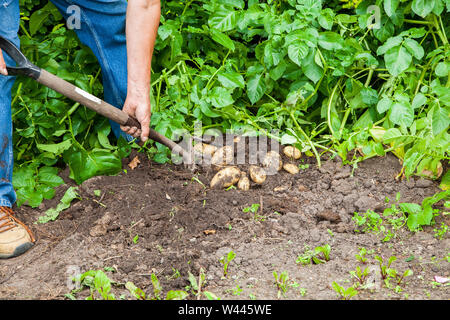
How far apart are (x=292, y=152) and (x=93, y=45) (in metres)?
1.08

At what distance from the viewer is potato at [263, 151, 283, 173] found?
243cm

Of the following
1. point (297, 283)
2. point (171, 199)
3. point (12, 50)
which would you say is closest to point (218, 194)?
point (171, 199)

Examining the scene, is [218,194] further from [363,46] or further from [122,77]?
[363,46]

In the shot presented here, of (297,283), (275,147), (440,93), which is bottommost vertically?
(297,283)

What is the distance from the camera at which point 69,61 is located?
276 cm

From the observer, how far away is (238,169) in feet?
7.85

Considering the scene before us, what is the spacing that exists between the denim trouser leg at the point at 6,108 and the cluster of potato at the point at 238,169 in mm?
845

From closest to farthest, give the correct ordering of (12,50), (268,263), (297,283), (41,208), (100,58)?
1. (297,283)
2. (268,263)
3. (12,50)
4. (41,208)
5. (100,58)

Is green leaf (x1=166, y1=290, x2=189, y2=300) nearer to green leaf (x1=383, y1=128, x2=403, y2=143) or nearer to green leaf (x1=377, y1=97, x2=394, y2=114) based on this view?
green leaf (x1=383, y1=128, x2=403, y2=143)

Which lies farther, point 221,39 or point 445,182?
point 221,39

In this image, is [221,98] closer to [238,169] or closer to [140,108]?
[238,169]

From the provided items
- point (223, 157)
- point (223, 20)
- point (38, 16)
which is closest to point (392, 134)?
point (223, 157)

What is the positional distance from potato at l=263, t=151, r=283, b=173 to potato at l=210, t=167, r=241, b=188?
0.16 metres

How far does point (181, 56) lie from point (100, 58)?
0.42 meters
